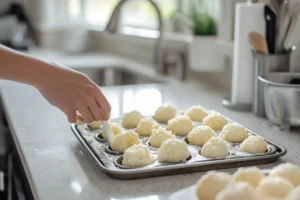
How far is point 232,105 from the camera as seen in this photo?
1679mm

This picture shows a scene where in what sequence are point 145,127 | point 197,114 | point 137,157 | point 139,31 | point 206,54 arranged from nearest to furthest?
point 137,157
point 145,127
point 197,114
point 206,54
point 139,31

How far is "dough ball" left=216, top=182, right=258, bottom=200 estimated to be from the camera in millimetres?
751

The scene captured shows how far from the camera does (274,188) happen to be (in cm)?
78

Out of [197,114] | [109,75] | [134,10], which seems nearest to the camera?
[197,114]

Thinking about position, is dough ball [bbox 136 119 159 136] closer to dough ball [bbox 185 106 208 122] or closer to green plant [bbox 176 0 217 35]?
dough ball [bbox 185 106 208 122]

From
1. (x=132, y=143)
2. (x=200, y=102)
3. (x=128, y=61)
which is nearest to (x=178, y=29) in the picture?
(x=128, y=61)

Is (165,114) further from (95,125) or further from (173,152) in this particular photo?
(173,152)

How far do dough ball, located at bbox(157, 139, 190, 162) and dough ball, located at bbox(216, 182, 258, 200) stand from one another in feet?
0.88

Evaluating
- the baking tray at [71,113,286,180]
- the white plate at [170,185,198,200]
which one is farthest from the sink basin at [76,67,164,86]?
the white plate at [170,185,198,200]

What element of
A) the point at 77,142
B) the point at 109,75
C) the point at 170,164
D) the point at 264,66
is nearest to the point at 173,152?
the point at 170,164

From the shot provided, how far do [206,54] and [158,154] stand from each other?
3.41 ft

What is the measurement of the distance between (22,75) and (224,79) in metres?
1.13

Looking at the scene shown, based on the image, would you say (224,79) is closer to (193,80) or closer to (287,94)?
(193,80)

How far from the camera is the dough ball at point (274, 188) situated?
777 mm
